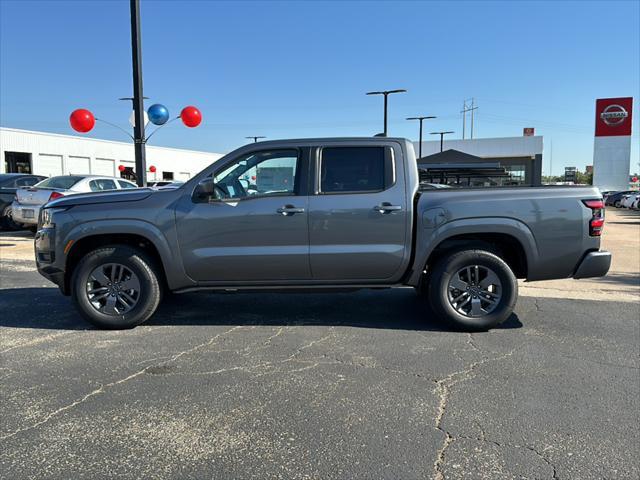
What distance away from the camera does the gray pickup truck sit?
486 cm

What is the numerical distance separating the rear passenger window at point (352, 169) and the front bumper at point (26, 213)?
29.1 feet

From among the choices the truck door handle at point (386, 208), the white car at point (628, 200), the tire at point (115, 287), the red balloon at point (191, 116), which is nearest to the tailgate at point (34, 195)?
the red balloon at point (191, 116)

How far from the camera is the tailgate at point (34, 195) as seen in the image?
11266 mm

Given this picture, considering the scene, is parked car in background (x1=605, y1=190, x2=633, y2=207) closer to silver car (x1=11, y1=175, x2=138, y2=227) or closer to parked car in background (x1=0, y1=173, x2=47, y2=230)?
silver car (x1=11, y1=175, x2=138, y2=227)

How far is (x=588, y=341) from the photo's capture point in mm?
4770

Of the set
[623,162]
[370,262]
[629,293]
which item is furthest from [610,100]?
[370,262]

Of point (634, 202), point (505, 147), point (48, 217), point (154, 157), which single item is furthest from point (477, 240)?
point (505, 147)

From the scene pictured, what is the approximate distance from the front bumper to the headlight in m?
6.89

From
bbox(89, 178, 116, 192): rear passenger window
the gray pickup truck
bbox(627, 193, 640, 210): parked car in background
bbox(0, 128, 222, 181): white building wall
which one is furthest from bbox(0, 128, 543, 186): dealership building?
the gray pickup truck

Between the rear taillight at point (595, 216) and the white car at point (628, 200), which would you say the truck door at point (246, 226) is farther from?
the white car at point (628, 200)

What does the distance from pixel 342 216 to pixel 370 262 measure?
526mm

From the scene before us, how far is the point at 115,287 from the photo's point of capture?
5.02 m

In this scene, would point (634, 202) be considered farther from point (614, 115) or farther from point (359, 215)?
point (359, 215)

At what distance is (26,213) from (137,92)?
Result: 3740 millimetres
